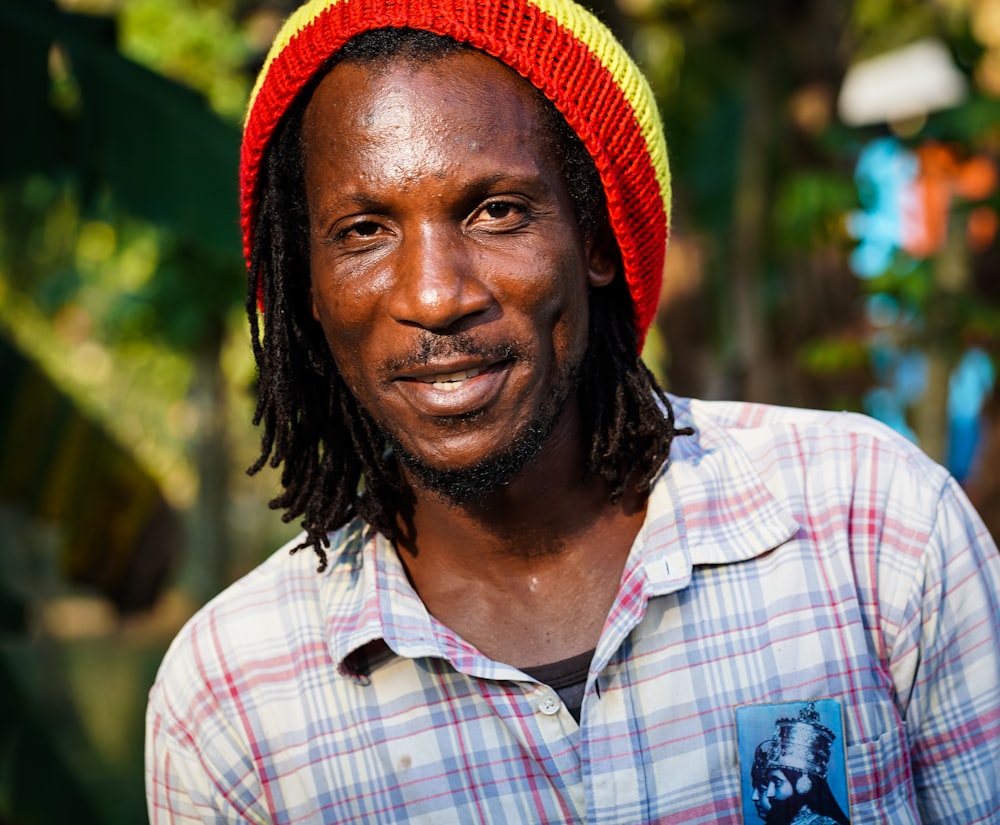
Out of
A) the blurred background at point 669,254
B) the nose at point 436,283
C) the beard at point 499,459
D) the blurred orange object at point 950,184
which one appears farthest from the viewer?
the blurred orange object at point 950,184

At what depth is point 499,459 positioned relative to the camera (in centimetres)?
204

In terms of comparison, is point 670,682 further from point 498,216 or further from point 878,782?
point 498,216

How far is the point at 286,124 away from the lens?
7.16 feet

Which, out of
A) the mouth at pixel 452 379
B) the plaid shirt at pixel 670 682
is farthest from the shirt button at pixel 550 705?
the mouth at pixel 452 379

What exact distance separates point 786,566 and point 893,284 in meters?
2.67

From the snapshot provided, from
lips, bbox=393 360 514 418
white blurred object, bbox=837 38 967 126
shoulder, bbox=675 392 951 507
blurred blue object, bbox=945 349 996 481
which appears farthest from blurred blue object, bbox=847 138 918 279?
white blurred object, bbox=837 38 967 126

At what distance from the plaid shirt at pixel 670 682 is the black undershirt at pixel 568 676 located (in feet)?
0.24

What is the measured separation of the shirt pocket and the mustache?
35.1 inches

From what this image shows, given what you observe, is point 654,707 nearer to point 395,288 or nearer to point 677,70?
point 395,288

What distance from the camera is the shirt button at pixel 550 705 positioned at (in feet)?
6.61

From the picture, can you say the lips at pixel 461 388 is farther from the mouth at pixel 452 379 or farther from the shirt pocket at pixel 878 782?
the shirt pocket at pixel 878 782

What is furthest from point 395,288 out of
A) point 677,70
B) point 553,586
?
point 677,70

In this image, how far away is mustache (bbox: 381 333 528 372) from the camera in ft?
6.42

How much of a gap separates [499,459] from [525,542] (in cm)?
29
